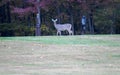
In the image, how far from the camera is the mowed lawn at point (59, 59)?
880 cm

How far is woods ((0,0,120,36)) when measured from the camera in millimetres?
31203

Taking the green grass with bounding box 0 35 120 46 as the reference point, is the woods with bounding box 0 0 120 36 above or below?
above

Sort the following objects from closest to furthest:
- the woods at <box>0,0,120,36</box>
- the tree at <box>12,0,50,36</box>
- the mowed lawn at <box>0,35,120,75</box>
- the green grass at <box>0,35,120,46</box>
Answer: the mowed lawn at <box>0,35,120,75</box> < the green grass at <box>0,35,120,46</box> < the tree at <box>12,0,50,36</box> < the woods at <box>0,0,120,36</box>

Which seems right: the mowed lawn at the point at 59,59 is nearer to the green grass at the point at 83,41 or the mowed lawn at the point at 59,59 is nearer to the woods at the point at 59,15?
the green grass at the point at 83,41

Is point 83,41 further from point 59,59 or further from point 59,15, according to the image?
point 59,15

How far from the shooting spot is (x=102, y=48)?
13.6 m

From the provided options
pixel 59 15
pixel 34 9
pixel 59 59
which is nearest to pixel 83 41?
pixel 59 59

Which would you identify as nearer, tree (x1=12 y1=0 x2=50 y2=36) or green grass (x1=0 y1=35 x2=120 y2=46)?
green grass (x1=0 y1=35 x2=120 y2=46)

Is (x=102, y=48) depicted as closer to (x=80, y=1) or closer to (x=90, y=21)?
(x=80, y=1)

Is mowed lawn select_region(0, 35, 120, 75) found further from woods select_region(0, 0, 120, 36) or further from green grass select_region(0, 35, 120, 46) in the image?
woods select_region(0, 0, 120, 36)

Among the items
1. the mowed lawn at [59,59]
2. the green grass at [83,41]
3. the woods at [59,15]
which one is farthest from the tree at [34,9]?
the mowed lawn at [59,59]

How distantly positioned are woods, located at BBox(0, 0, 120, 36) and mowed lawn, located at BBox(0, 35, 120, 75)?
16065 mm

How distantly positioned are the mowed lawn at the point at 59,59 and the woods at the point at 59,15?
16065 millimetres

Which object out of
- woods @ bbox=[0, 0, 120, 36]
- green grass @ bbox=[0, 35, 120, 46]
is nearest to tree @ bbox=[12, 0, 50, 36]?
woods @ bbox=[0, 0, 120, 36]
